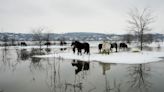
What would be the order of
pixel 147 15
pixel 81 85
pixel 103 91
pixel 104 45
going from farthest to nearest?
1. pixel 147 15
2. pixel 104 45
3. pixel 81 85
4. pixel 103 91

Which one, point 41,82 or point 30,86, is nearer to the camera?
point 30,86

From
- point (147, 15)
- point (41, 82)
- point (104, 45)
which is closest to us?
point (41, 82)

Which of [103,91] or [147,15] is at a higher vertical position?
[147,15]

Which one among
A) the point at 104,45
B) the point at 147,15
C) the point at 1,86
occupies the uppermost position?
the point at 147,15

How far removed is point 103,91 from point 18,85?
4.12 metres

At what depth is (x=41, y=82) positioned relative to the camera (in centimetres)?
973

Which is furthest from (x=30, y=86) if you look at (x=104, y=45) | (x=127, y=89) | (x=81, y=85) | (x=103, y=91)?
(x=104, y=45)

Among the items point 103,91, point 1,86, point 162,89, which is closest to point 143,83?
point 162,89

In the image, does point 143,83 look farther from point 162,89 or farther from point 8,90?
point 8,90

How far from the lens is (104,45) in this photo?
25141mm

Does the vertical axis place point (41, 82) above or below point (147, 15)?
below

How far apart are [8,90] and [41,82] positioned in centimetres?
187

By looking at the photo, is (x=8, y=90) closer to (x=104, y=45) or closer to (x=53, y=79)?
(x=53, y=79)

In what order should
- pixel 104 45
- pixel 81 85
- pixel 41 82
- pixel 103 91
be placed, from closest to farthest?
pixel 103 91 → pixel 81 85 → pixel 41 82 → pixel 104 45
